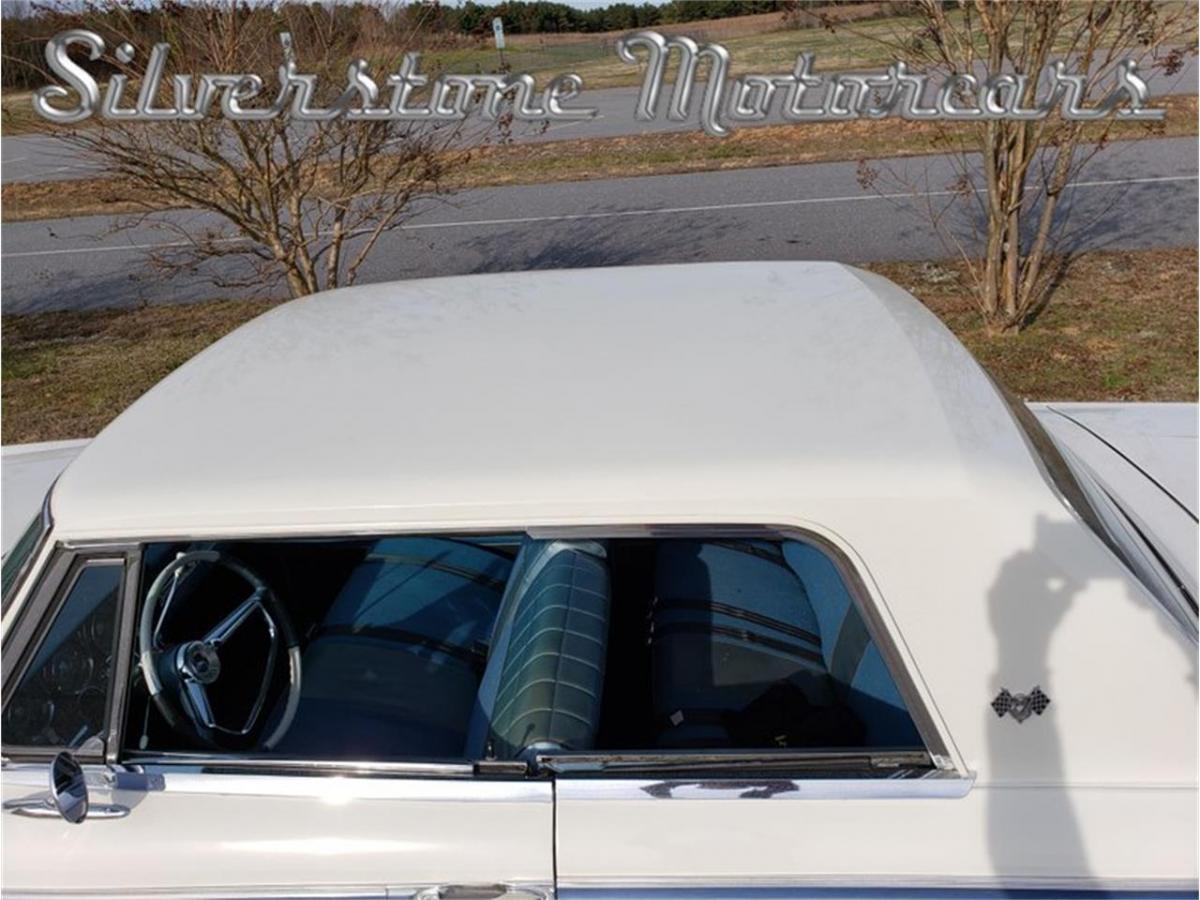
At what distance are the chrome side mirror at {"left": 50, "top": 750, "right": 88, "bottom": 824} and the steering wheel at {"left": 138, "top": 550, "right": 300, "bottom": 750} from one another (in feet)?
0.76

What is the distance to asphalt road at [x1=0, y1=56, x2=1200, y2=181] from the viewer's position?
1449cm

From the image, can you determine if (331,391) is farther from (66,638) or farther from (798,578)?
(798,578)

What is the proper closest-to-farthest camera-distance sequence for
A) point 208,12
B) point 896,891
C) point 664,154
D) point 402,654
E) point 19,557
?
point 896,891, point 19,557, point 402,654, point 208,12, point 664,154

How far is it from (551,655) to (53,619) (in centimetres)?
95

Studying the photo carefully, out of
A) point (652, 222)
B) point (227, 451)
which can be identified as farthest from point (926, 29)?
point (227, 451)

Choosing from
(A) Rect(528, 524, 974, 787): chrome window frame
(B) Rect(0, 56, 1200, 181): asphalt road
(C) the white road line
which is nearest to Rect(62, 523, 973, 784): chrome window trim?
(A) Rect(528, 524, 974, 787): chrome window frame

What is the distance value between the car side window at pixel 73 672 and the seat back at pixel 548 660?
2.41 feet

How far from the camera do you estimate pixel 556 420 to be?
2.16 m

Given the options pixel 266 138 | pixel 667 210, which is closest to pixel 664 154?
pixel 667 210

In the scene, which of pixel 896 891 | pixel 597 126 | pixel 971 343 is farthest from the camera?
pixel 597 126

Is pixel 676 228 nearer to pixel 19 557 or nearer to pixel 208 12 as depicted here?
pixel 208 12

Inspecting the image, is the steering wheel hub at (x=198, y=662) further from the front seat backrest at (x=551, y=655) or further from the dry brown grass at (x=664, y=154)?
the dry brown grass at (x=664, y=154)

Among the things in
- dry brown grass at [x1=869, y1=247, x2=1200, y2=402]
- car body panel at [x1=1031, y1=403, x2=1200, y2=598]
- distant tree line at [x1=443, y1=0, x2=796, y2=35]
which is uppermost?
distant tree line at [x1=443, y1=0, x2=796, y2=35]

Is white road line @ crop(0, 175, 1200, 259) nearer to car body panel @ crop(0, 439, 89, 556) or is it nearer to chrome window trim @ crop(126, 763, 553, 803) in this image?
car body panel @ crop(0, 439, 89, 556)
